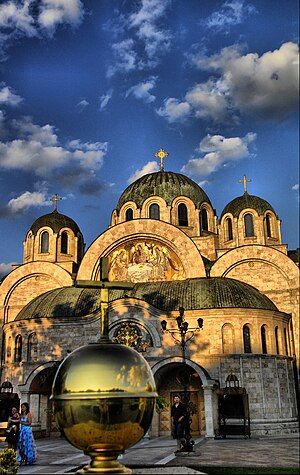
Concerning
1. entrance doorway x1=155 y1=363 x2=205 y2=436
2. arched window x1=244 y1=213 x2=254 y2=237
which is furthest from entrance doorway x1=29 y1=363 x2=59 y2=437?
arched window x1=244 y1=213 x2=254 y2=237

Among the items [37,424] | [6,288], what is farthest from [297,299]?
[6,288]

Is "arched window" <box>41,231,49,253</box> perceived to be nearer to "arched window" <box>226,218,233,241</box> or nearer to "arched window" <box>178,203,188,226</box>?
"arched window" <box>178,203,188,226</box>

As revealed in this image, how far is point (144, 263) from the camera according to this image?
31.8 metres

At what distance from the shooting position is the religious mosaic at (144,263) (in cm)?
3152

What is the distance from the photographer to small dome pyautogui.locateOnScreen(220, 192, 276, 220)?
35031 mm

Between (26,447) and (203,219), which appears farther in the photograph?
(203,219)

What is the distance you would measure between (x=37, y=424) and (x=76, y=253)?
15208 mm

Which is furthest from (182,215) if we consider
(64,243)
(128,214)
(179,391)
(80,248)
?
(179,391)

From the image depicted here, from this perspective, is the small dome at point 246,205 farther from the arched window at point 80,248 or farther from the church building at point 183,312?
the arched window at point 80,248

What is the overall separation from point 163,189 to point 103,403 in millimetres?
32900

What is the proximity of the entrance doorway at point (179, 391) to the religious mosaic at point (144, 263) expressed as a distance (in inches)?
275

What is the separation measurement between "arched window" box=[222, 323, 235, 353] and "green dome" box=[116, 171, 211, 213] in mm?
12960

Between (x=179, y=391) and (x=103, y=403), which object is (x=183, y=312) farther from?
(x=103, y=403)

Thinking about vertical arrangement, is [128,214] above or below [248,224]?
above
